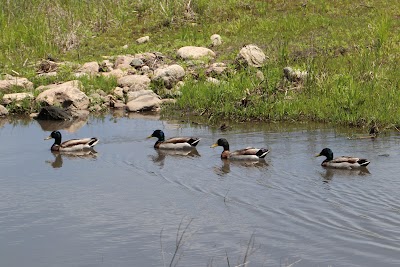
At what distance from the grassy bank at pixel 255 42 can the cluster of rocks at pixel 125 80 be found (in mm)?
454

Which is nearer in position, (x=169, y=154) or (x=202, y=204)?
(x=202, y=204)

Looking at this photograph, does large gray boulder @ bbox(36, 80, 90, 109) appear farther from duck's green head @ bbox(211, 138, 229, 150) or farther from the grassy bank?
duck's green head @ bbox(211, 138, 229, 150)

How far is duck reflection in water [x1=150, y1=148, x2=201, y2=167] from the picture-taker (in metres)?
18.3

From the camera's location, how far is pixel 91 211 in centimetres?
1397

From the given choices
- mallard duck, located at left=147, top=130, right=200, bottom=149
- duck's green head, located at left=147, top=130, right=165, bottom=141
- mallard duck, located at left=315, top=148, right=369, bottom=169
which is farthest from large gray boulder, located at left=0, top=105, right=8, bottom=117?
mallard duck, located at left=315, top=148, right=369, bottom=169

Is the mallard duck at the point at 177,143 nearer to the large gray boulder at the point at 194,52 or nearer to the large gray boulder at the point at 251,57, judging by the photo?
the large gray boulder at the point at 251,57

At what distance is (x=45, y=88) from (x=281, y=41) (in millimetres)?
7393

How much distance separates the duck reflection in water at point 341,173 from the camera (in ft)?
52.7

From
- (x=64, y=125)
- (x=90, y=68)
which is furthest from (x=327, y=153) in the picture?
(x=90, y=68)

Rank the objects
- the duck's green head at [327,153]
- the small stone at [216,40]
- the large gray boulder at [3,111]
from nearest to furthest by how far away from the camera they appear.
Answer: the duck's green head at [327,153], the large gray boulder at [3,111], the small stone at [216,40]

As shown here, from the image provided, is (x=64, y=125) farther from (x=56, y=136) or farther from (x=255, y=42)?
(x=255, y=42)

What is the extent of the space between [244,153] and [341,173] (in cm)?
227

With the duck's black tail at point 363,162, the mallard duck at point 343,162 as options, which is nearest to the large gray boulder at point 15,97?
the mallard duck at point 343,162

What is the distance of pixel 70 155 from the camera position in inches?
759
